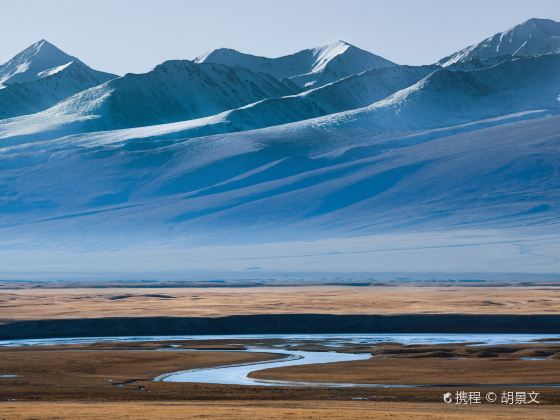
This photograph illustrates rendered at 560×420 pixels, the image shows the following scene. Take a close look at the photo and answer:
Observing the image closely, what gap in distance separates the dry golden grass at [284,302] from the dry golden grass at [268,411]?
38.3 m

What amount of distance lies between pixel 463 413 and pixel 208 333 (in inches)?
1525

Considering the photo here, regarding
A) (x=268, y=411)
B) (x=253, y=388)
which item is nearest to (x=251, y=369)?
(x=253, y=388)

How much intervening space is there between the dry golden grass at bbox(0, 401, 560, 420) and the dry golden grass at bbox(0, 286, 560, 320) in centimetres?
3825

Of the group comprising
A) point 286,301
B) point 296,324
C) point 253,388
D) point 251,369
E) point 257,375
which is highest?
point 253,388

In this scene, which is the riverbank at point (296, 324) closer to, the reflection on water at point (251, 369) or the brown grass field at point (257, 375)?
the brown grass field at point (257, 375)

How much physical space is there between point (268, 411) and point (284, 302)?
57070 millimetres

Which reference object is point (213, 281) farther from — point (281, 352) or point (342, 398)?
point (342, 398)

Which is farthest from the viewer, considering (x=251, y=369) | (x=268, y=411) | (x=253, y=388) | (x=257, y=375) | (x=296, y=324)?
(x=296, y=324)

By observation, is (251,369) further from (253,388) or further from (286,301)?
(286,301)

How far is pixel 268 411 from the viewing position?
3806 centimetres

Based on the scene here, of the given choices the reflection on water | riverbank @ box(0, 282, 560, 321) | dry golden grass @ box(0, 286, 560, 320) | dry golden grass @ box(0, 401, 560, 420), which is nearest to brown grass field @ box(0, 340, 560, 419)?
dry golden grass @ box(0, 401, 560, 420)

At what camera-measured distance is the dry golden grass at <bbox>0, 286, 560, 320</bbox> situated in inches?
3275

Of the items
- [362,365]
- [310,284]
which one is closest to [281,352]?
[362,365]

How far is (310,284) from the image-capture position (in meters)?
133
